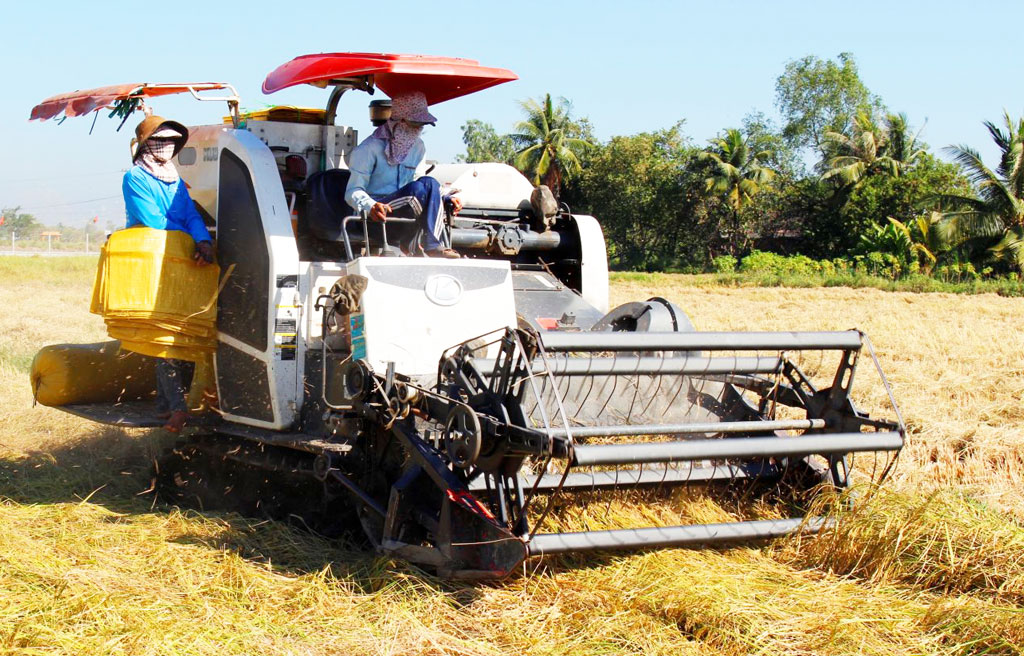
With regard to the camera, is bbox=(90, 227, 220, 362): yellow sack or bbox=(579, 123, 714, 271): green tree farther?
bbox=(579, 123, 714, 271): green tree

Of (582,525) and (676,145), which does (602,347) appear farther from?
(676,145)

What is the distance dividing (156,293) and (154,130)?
99 centimetres

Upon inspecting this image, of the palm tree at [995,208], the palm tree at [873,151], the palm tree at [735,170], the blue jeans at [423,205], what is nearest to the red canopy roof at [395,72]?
the blue jeans at [423,205]

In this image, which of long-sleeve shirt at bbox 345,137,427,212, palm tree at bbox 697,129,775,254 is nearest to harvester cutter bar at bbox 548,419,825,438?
long-sleeve shirt at bbox 345,137,427,212

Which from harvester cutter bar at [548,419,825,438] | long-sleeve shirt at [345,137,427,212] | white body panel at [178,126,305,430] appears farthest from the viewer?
long-sleeve shirt at [345,137,427,212]

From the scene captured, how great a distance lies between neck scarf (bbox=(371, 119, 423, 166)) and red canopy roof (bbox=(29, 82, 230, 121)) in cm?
124

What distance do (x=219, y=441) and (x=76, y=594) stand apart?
191cm

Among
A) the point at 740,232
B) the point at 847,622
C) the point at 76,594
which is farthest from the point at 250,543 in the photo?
the point at 740,232

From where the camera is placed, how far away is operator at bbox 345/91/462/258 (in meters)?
5.90

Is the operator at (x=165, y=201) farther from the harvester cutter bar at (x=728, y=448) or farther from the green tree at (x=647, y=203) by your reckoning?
the green tree at (x=647, y=203)

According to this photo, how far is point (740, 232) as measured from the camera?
4494 centimetres

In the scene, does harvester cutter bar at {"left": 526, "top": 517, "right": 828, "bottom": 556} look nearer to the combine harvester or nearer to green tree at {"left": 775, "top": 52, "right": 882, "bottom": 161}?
the combine harvester

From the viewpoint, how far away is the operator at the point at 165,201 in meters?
5.89

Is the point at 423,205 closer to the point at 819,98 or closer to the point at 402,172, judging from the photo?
the point at 402,172
